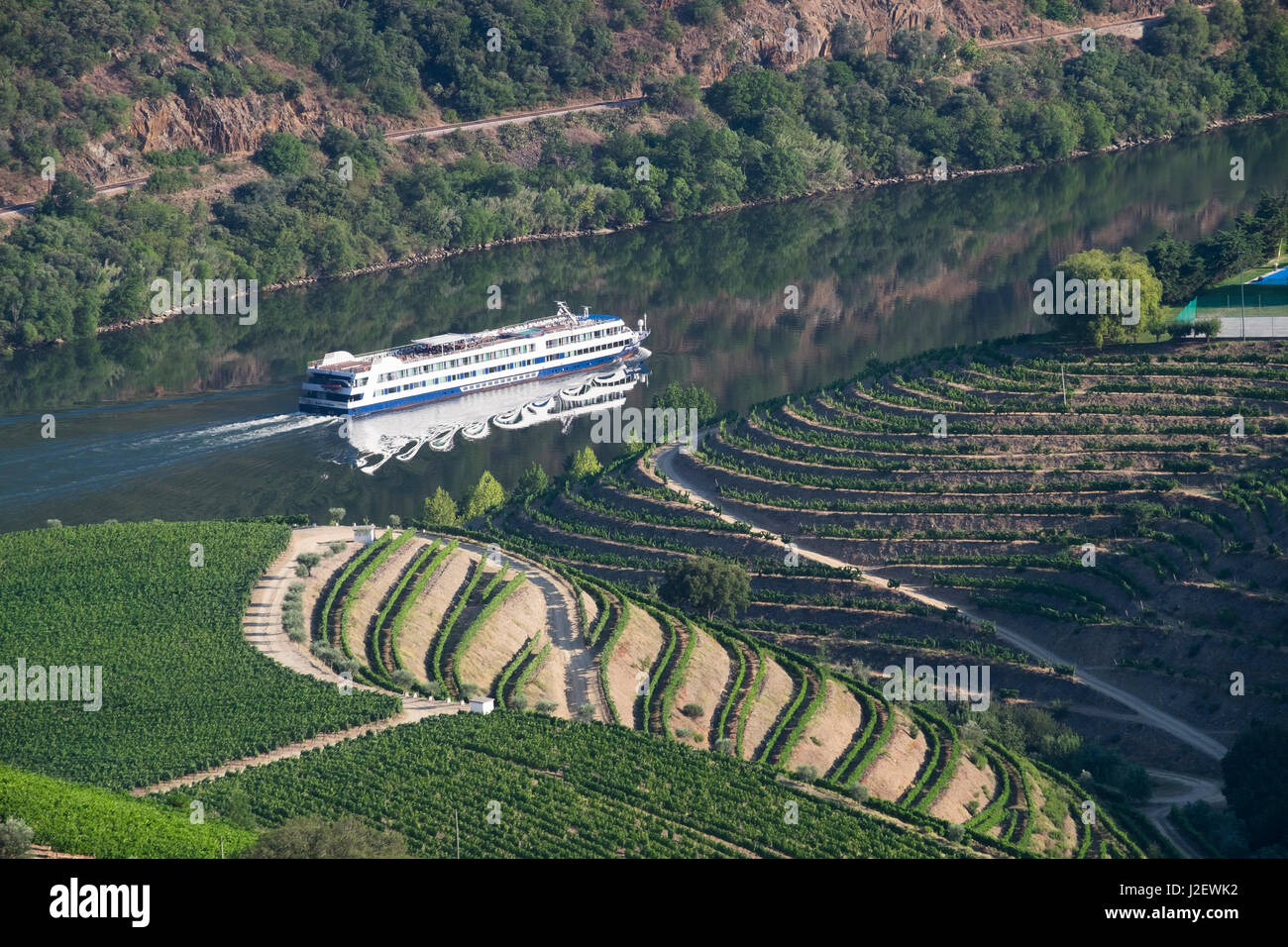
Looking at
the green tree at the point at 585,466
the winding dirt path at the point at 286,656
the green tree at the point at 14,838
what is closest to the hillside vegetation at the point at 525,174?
the green tree at the point at 585,466

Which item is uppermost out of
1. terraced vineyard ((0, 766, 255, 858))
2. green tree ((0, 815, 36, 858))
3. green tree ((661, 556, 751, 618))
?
green tree ((661, 556, 751, 618))

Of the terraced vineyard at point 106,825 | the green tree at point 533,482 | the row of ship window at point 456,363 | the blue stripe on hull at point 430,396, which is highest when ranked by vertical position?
the row of ship window at point 456,363

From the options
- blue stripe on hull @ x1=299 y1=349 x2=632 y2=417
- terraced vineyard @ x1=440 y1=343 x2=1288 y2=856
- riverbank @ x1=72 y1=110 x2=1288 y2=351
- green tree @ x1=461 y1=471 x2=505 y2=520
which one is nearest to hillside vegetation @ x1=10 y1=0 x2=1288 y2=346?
riverbank @ x1=72 y1=110 x2=1288 y2=351

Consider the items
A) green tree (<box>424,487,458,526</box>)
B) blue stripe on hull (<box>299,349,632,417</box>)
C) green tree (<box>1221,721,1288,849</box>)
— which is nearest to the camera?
green tree (<box>1221,721,1288,849</box>)

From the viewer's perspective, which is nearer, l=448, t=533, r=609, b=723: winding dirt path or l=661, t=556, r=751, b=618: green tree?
l=448, t=533, r=609, b=723: winding dirt path

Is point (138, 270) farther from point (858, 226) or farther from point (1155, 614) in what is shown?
point (1155, 614)

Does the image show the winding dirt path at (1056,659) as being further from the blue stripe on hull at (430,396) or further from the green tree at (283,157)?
the green tree at (283,157)

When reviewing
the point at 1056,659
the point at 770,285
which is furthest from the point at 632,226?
the point at 1056,659

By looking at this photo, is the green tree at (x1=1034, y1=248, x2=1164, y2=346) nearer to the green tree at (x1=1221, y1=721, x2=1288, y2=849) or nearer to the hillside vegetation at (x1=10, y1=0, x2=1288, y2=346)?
the green tree at (x1=1221, y1=721, x2=1288, y2=849)
